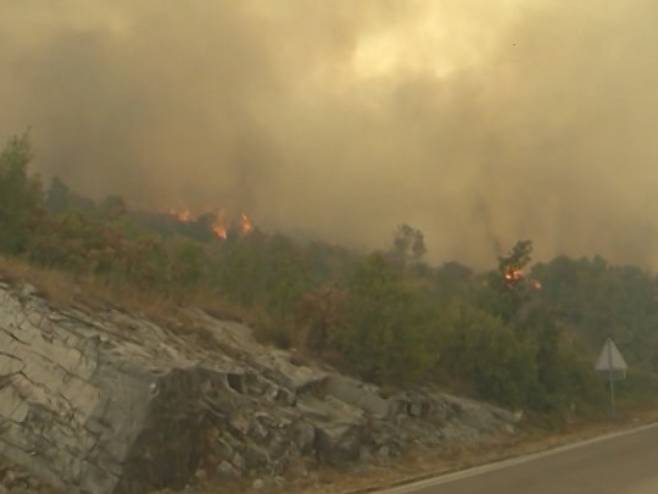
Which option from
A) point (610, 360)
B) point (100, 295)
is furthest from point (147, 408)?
point (610, 360)

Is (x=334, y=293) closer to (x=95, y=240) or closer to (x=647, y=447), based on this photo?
(x=95, y=240)

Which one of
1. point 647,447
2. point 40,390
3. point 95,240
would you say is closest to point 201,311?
point 95,240

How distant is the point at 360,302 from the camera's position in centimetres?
2353

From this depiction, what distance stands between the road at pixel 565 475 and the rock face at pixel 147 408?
2611 mm

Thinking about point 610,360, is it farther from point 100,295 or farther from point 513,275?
point 100,295

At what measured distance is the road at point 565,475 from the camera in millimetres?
13300

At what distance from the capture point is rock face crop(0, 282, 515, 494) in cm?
1273

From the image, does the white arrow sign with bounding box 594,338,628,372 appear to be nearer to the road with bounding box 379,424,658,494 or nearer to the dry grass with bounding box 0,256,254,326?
the road with bounding box 379,424,658,494

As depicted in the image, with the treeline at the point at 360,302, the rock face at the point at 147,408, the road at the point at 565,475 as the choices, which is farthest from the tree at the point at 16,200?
the road at the point at 565,475

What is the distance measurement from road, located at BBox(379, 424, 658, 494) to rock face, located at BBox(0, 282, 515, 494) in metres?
2.61

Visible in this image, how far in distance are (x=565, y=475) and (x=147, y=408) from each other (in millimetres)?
7416

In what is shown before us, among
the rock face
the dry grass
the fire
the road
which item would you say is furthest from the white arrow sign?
the dry grass

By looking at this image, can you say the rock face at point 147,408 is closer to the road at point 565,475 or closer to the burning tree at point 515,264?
the road at point 565,475

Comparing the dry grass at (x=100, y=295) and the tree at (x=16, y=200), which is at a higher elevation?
the tree at (x=16, y=200)
